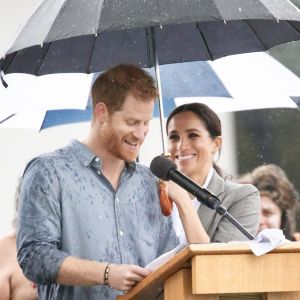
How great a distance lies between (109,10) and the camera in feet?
19.6

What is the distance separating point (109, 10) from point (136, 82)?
37cm

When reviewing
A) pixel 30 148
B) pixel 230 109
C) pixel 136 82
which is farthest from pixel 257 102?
pixel 30 148

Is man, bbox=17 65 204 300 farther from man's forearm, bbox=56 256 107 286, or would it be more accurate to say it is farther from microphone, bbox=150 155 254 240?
microphone, bbox=150 155 254 240

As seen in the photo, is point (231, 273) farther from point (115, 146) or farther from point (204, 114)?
point (204, 114)

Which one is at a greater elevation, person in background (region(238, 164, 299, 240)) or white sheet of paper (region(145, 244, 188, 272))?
person in background (region(238, 164, 299, 240))

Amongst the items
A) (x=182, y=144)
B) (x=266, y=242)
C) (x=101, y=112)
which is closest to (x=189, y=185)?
(x=101, y=112)

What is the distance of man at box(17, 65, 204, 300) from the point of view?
19.3 ft

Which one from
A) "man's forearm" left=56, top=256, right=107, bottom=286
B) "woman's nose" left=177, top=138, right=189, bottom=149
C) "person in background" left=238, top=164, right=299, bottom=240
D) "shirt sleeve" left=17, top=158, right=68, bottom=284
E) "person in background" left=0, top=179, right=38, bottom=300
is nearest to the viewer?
"man's forearm" left=56, top=256, right=107, bottom=286

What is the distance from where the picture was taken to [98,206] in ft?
20.0

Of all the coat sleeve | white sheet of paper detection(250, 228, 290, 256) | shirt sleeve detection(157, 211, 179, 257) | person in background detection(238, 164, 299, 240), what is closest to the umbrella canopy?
the coat sleeve

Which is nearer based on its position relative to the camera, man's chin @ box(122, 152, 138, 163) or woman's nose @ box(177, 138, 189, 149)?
man's chin @ box(122, 152, 138, 163)

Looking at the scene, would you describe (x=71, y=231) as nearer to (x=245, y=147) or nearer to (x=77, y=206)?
(x=77, y=206)

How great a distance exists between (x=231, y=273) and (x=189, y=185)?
0.76 metres

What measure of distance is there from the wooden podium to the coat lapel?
162cm
